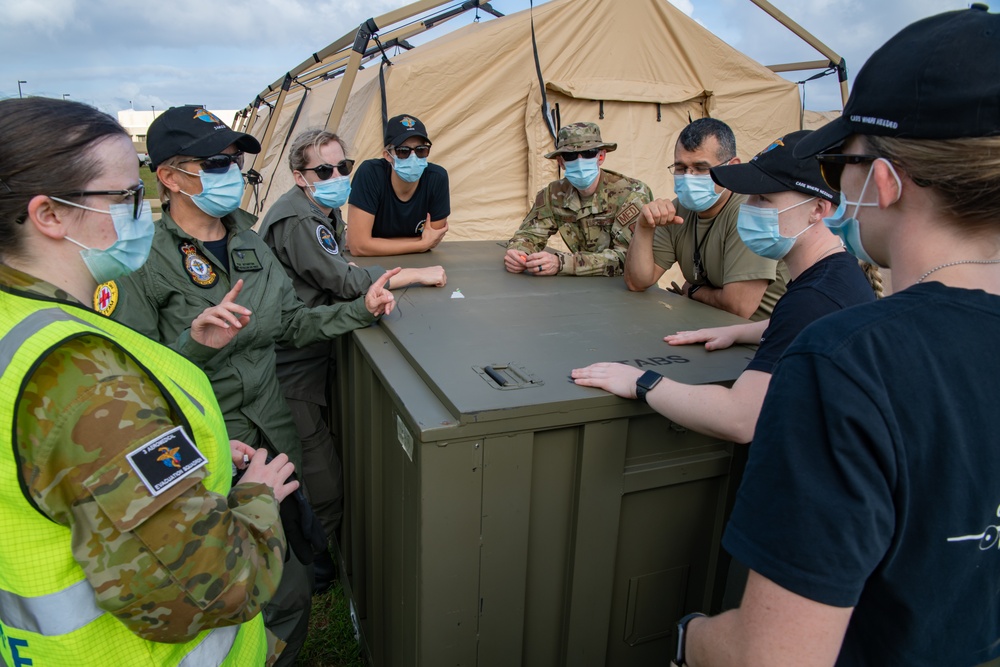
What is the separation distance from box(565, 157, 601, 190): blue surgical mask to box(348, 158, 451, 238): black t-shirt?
0.88m

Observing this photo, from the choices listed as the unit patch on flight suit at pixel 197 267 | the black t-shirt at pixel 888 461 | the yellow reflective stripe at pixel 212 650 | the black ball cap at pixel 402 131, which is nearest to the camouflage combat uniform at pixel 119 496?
the yellow reflective stripe at pixel 212 650

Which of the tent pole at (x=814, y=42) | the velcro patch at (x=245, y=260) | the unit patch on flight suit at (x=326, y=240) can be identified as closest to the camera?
the velcro patch at (x=245, y=260)

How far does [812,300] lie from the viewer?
144cm

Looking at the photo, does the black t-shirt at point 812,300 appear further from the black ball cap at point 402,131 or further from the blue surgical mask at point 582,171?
the black ball cap at point 402,131

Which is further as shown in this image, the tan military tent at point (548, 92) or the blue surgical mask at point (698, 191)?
the tan military tent at point (548, 92)

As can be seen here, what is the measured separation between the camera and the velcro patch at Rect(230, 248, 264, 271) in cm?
215

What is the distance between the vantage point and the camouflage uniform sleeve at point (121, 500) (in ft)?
2.98

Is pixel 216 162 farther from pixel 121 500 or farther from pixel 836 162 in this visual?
pixel 836 162

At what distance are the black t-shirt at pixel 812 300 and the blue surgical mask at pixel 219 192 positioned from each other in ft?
5.72

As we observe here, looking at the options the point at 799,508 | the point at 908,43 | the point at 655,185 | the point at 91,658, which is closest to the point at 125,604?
the point at 91,658

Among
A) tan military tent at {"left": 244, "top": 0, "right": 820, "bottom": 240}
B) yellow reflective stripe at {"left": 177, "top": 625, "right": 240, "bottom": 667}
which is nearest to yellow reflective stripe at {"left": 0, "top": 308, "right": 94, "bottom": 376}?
yellow reflective stripe at {"left": 177, "top": 625, "right": 240, "bottom": 667}

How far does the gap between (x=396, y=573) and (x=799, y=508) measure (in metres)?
1.26

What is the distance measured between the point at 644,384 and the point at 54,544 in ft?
3.84

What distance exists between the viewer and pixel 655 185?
701cm
